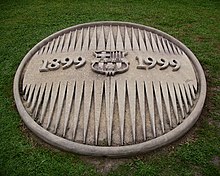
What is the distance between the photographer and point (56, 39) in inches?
254

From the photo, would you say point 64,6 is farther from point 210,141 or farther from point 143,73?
point 210,141

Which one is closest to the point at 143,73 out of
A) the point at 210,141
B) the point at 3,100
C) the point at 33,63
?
the point at 210,141

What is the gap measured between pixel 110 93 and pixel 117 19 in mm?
3384

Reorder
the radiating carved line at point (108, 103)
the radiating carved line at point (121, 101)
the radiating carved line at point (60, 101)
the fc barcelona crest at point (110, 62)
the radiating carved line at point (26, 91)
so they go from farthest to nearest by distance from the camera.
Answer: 1. the fc barcelona crest at point (110, 62)
2. the radiating carved line at point (26, 91)
3. the radiating carved line at point (60, 101)
4. the radiating carved line at point (121, 101)
5. the radiating carved line at point (108, 103)

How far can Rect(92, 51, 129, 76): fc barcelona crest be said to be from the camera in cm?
524

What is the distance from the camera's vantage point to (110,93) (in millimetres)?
4887

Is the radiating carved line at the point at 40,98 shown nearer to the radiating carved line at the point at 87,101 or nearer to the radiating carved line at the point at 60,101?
the radiating carved line at the point at 60,101

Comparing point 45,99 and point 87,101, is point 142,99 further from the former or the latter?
point 45,99

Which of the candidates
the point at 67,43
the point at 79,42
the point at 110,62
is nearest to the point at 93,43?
the point at 79,42

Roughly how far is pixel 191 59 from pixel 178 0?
352cm

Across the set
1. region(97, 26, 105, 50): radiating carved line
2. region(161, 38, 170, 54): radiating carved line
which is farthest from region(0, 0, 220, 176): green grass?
region(97, 26, 105, 50): radiating carved line

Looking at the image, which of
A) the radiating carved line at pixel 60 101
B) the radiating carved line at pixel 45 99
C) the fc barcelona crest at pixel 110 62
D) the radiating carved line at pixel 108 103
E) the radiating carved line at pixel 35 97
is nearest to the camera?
the radiating carved line at pixel 108 103

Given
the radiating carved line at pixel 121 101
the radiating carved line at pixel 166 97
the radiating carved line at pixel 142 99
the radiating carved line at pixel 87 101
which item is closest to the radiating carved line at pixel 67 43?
the radiating carved line at pixel 87 101

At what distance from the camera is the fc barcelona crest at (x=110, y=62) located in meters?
5.24
